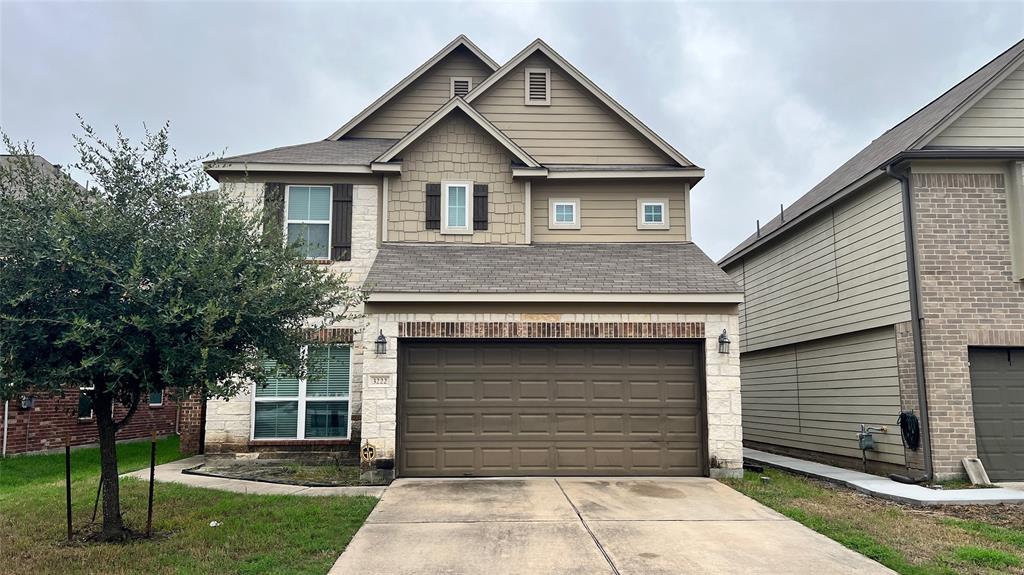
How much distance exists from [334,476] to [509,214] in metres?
5.50

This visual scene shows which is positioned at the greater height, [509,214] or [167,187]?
[509,214]

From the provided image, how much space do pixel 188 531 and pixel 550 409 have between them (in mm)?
5400

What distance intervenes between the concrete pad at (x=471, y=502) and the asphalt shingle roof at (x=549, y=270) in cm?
→ 282

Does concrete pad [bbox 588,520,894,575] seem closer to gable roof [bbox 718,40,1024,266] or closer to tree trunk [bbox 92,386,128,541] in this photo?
tree trunk [bbox 92,386,128,541]

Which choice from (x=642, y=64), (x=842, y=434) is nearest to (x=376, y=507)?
(x=842, y=434)

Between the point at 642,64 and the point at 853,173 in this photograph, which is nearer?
the point at 853,173

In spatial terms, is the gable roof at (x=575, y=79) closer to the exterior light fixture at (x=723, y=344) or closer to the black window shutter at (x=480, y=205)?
the black window shutter at (x=480, y=205)

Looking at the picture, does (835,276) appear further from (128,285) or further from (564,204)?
(128,285)

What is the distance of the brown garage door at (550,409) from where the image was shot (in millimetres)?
10422

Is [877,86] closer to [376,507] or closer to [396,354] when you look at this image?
[396,354]

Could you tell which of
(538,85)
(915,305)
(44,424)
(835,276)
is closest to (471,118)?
(538,85)

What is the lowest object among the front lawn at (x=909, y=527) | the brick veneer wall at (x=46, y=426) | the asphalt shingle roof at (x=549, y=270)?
the front lawn at (x=909, y=527)

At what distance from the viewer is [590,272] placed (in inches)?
440

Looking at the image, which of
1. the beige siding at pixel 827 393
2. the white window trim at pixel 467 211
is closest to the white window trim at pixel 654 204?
the white window trim at pixel 467 211
